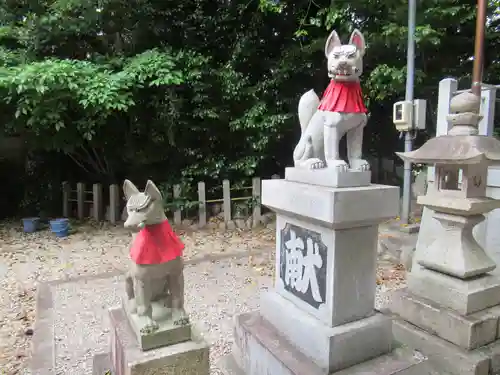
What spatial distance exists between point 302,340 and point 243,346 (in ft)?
2.36

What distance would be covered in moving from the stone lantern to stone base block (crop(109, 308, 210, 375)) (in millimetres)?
1875

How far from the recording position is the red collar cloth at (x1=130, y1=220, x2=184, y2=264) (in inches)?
98.4

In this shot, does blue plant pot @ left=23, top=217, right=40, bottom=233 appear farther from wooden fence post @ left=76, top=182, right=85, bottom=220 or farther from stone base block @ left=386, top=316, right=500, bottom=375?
stone base block @ left=386, top=316, right=500, bottom=375

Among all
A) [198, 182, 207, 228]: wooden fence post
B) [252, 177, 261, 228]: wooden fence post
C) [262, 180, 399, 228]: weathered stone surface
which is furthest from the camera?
[252, 177, 261, 228]: wooden fence post

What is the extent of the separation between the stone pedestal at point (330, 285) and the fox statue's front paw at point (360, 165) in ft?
0.25

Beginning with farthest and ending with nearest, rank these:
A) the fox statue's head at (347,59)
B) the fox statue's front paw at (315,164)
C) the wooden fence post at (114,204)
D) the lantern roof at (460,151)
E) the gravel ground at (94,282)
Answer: the wooden fence post at (114,204) < the gravel ground at (94,282) < the lantern roof at (460,151) < the fox statue's front paw at (315,164) < the fox statue's head at (347,59)

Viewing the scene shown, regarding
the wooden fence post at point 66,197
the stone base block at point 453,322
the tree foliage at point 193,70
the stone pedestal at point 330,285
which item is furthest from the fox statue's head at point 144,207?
the wooden fence post at point 66,197

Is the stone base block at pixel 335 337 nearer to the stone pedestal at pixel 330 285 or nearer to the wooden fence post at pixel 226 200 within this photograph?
the stone pedestal at pixel 330 285

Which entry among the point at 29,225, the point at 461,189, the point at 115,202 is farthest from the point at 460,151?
the point at 29,225

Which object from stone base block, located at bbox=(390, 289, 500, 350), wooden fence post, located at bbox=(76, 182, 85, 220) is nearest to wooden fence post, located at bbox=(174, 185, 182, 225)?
wooden fence post, located at bbox=(76, 182, 85, 220)

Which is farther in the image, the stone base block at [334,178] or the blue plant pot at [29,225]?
the blue plant pot at [29,225]

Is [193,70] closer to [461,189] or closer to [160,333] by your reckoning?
[461,189]

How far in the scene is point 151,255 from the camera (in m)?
2.51

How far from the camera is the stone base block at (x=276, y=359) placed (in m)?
2.53
